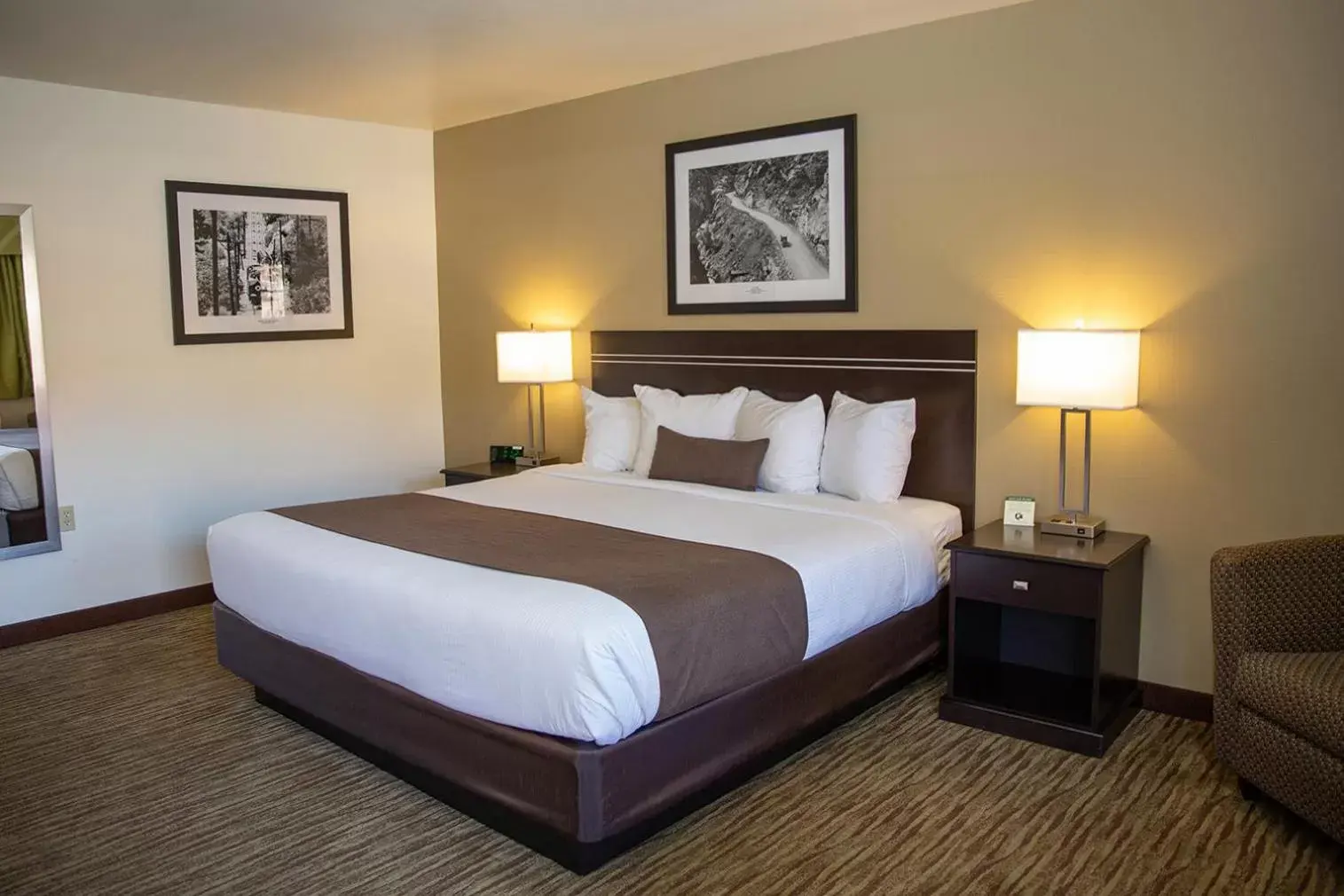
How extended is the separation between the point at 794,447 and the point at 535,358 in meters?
1.68

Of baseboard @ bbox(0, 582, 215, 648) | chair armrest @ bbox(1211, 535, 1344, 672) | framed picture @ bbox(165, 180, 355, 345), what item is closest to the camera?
chair armrest @ bbox(1211, 535, 1344, 672)

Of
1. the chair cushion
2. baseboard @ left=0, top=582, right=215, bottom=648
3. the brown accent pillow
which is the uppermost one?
the brown accent pillow

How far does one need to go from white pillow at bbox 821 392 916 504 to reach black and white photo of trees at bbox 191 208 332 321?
10.3 feet

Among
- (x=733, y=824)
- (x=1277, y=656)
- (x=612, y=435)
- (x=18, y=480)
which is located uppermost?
(x=612, y=435)

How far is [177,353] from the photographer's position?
5172 millimetres

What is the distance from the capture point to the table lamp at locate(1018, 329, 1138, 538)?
3.44 metres

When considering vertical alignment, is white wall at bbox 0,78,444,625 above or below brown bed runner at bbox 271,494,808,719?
above

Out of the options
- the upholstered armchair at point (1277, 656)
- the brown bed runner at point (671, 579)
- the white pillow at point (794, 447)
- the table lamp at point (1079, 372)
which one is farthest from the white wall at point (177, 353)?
the upholstered armchair at point (1277, 656)

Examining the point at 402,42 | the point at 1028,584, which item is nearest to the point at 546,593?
the point at 1028,584

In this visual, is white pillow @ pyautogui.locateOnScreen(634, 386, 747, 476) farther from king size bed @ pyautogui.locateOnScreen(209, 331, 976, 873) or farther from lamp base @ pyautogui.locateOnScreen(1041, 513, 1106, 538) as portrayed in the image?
lamp base @ pyautogui.locateOnScreen(1041, 513, 1106, 538)

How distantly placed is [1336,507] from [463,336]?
14.6ft

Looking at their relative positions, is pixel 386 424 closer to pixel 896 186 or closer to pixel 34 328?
pixel 34 328

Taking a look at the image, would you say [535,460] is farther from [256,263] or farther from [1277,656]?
[1277,656]

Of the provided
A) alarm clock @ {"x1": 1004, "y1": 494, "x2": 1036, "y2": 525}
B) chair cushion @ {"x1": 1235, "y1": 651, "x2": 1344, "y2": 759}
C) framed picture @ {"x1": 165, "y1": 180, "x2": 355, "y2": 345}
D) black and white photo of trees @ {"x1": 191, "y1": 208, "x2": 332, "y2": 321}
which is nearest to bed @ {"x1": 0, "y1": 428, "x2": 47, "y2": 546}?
framed picture @ {"x1": 165, "y1": 180, "x2": 355, "y2": 345}
